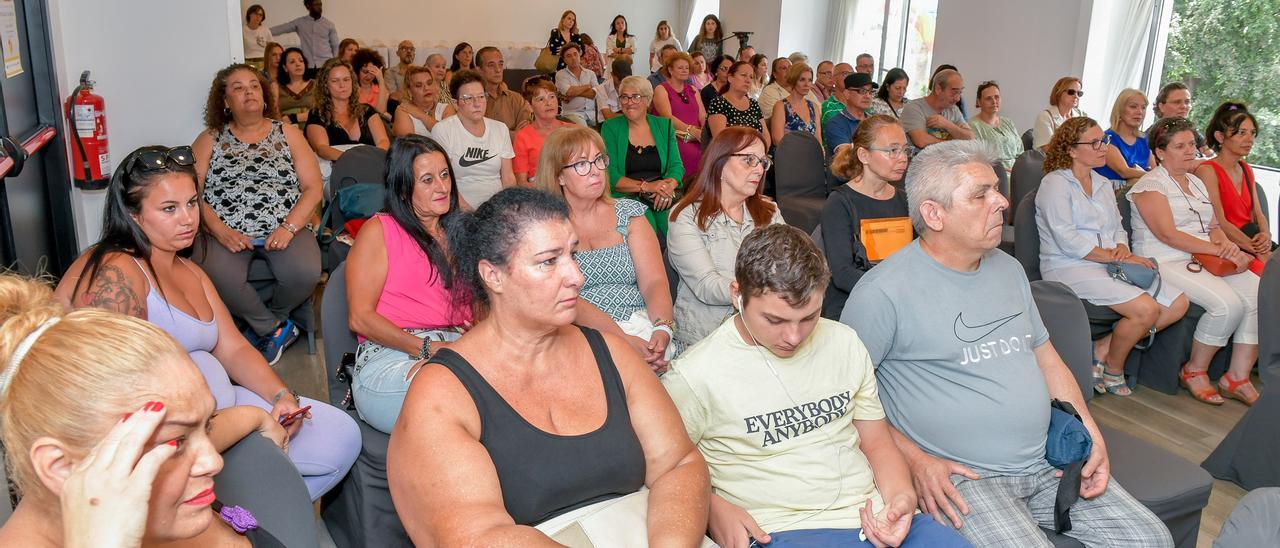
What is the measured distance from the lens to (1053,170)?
13.5 feet

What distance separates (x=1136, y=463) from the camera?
2322 mm

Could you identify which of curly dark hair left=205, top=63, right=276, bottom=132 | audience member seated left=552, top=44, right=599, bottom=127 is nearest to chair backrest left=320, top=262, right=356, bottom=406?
curly dark hair left=205, top=63, right=276, bottom=132

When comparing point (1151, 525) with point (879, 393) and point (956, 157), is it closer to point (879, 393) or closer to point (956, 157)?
point (879, 393)

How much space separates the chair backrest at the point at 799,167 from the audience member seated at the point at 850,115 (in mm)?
798

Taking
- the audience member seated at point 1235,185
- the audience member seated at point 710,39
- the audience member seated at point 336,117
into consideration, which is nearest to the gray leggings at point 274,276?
the audience member seated at point 336,117

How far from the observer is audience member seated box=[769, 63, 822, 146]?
6531 millimetres

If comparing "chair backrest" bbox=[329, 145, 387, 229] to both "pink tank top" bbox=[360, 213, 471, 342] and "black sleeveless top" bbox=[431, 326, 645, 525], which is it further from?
"black sleeveless top" bbox=[431, 326, 645, 525]

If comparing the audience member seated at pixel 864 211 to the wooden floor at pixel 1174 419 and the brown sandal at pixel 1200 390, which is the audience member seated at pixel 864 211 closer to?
the wooden floor at pixel 1174 419

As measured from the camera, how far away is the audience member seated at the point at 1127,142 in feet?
18.1

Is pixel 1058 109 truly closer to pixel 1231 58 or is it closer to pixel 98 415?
pixel 1231 58

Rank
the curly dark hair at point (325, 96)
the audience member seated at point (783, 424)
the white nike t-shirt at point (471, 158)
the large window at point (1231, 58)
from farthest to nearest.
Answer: the large window at point (1231, 58) → the curly dark hair at point (325, 96) → the white nike t-shirt at point (471, 158) → the audience member seated at point (783, 424)

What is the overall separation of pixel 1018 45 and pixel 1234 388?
19.0 ft

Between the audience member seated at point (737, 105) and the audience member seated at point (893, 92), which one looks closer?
the audience member seated at point (737, 105)

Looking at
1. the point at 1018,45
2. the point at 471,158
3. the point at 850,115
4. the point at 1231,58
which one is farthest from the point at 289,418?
the point at 1018,45
